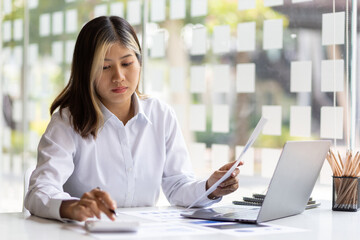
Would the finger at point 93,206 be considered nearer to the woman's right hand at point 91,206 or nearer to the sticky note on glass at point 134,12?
the woman's right hand at point 91,206

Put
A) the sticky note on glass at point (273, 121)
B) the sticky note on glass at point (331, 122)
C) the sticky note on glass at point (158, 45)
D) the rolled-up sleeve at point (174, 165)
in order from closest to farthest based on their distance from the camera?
the rolled-up sleeve at point (174, 165)
the sticky note on glass at point (331, 122)
the sticky note on glass at point (273, 121)
the sticky note on glass at point (158, 45)

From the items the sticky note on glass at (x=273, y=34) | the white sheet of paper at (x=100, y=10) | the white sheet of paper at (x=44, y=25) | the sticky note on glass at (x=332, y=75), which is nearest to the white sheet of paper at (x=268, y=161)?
the sticky note on glass at (x=332, y=75)

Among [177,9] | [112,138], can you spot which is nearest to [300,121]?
[112,138]

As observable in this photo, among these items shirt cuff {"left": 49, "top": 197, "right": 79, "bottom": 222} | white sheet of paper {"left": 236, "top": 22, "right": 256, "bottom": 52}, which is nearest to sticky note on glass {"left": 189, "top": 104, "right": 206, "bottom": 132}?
white sheet of paper {"left": 236, "top": 22, "right": 256, "bottom": 52}

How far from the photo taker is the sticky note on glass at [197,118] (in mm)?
3490

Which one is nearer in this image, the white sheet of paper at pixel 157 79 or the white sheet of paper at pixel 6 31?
the white sheet of paper at pixel 157 79

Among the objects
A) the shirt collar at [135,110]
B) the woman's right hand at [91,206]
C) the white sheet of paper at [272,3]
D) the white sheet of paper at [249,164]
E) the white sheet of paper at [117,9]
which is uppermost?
the white sheet of paper at [117,9]

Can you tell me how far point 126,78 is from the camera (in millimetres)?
2168

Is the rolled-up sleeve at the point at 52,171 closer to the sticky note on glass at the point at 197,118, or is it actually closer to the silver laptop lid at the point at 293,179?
the silver laptop lid at the point at 293,179

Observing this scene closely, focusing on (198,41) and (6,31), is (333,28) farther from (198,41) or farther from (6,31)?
(6,31)

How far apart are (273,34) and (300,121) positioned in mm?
480

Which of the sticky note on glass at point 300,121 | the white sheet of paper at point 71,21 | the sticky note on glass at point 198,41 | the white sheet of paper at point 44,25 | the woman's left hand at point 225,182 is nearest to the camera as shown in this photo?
the woman's left hand at point 225,182

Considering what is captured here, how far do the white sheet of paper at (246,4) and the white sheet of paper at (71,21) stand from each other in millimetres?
1645

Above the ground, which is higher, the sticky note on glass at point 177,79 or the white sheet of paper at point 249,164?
the sticky note on glass at point 177,79
